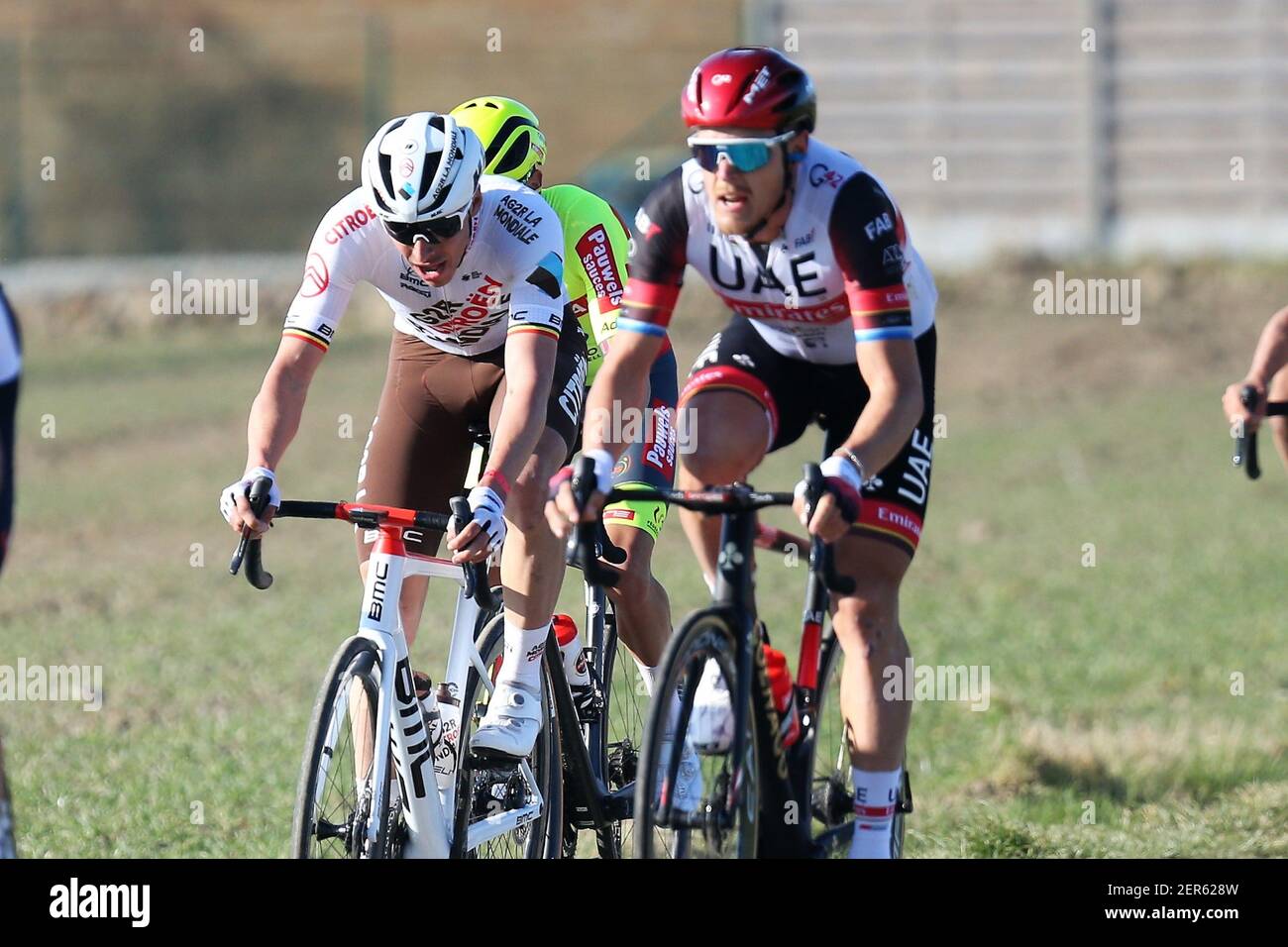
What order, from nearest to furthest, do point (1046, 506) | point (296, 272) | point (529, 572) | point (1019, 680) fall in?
point (529, 572) < point (1019, 680) < point (1046, 506) < point (296, 272)

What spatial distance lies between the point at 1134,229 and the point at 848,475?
21.3 m

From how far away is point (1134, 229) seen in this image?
2459 cm

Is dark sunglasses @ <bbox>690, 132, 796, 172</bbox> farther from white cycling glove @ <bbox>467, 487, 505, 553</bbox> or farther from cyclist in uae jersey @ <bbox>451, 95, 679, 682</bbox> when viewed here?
cyclist in uae jersey @ <bbox>451, 95, 679, 682</bbox>

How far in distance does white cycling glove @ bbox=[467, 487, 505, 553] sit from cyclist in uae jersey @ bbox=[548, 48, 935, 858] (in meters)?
0.16

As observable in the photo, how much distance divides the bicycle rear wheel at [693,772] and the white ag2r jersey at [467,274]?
3.96 feet

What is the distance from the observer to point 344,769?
4758mm

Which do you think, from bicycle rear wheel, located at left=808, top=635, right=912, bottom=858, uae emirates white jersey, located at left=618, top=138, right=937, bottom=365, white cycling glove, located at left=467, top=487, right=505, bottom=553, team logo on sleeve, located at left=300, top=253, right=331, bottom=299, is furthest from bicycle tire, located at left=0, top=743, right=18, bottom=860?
bicycle rear wheel, located at left=808, top=635, right=912, bottom=858

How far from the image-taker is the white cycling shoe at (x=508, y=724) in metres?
5.21

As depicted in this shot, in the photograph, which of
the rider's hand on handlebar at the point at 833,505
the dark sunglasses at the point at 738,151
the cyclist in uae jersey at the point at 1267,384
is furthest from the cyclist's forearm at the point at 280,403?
the cyclist in uae jersey at the point at 1267,384

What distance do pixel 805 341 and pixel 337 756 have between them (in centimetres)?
175

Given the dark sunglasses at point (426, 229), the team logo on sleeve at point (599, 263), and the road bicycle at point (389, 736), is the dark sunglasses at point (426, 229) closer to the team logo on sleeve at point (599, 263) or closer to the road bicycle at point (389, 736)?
the road bicycle at point (389, 736)

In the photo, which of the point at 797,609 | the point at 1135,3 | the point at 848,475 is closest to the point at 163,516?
the point at 797,609

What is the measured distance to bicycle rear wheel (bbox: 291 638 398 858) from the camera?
451 centimetres
